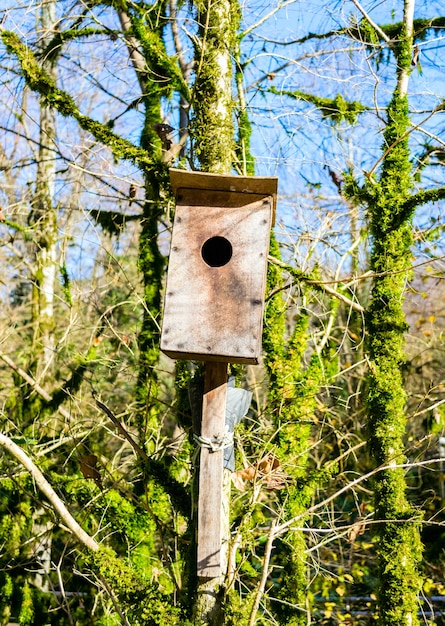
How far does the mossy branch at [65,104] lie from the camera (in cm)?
470

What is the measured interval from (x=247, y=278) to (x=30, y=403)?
470 centimetres

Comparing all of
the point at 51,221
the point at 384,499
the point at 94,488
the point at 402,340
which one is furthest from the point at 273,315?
the point at 51,221

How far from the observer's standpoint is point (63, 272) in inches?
279

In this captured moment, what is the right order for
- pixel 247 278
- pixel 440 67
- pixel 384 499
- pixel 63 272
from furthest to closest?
1. pixel 63 272
2. pixel 440 67
3. pixel 384 499
4. pixel 247 278

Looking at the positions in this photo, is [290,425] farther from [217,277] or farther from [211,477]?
[217,277]

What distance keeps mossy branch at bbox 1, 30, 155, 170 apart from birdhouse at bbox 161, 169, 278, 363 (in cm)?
144

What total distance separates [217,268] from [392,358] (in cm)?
275

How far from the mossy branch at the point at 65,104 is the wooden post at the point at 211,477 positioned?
204 centimetres

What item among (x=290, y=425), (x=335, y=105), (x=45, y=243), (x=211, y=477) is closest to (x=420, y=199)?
(x=335, y=105)

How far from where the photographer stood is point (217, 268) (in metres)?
3.27

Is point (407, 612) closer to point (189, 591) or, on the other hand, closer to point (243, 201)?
point (189, 591)

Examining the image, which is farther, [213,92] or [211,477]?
[213,92]

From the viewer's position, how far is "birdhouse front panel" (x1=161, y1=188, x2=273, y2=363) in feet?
10.3

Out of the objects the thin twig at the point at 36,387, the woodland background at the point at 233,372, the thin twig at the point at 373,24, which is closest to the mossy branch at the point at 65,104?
the woodland background at the point at 233,372
